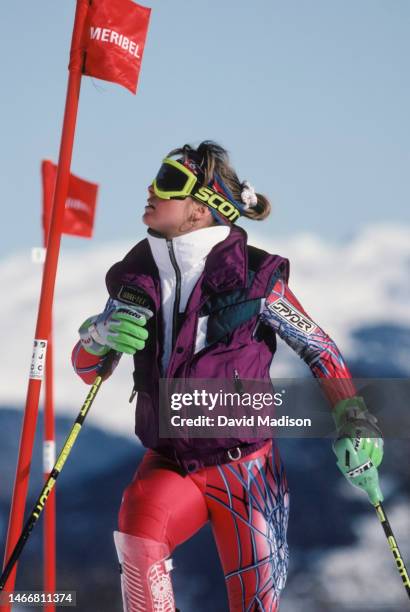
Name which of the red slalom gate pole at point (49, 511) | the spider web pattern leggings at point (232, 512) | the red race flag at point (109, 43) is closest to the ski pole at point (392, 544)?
the spider web pattern leggings at point (232, 512)

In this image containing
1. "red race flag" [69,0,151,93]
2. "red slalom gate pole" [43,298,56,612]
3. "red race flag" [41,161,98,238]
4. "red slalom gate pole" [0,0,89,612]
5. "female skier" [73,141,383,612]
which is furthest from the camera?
"red race flag" [41,161,98,238]

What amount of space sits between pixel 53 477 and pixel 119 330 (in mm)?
532

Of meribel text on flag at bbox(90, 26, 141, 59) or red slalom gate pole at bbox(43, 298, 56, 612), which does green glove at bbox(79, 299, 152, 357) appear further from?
red slalom gate pole at bbox(43, 298, 56, 612)

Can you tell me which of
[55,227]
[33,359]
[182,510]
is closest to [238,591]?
[182,510]

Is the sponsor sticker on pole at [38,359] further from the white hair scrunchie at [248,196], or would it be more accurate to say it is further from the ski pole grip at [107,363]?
the white hair scrunchie at [248,196]

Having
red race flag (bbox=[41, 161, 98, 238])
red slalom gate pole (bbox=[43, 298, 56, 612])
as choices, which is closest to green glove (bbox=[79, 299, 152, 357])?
red slalom gate pole (bbox=[43, 298, 56, 612])

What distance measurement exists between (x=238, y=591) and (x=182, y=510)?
32cm

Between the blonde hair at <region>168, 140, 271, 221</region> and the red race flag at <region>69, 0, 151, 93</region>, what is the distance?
0.55 meters

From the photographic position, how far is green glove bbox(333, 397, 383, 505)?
2941mm

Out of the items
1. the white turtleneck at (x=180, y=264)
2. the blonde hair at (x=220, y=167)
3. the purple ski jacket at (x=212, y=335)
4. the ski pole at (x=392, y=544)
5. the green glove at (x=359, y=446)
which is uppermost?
the blonde hair at (x=220, y=167)

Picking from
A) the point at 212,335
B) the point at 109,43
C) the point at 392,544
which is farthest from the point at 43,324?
the point at 392,544

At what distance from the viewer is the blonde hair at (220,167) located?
318cm

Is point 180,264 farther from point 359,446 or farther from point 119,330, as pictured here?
point 359,446

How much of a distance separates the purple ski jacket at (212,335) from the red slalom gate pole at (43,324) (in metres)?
0.38
